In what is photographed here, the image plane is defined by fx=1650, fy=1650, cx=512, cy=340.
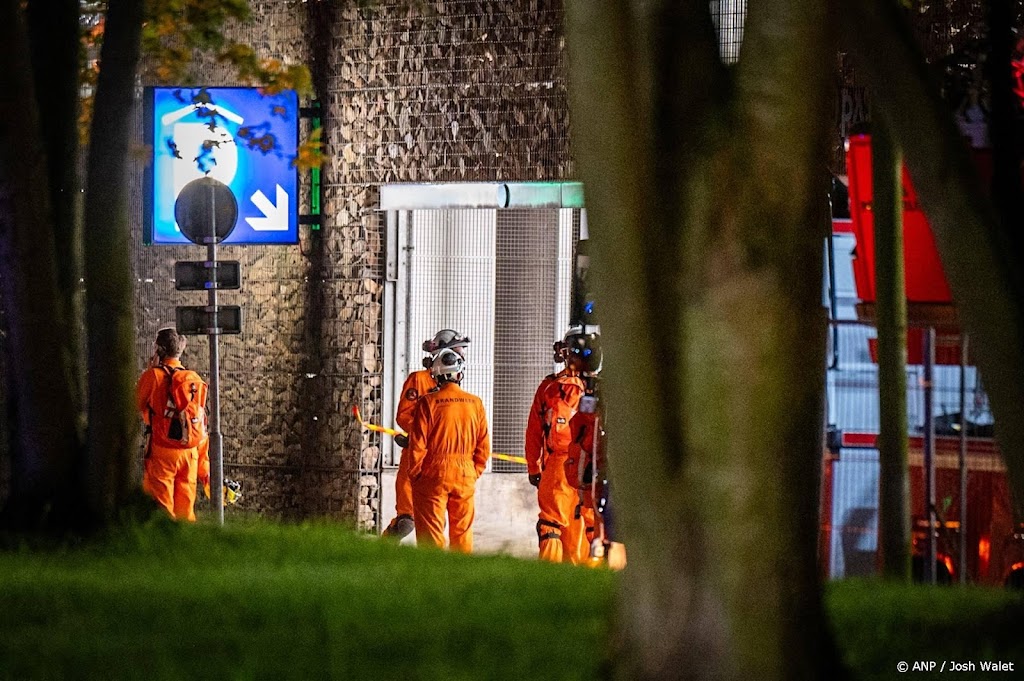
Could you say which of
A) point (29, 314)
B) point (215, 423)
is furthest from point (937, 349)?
point (215, 423)

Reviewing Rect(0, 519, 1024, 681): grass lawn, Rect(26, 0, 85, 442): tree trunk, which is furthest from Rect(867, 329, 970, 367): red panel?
Rect(26, 0, 85, 442): tree trunk

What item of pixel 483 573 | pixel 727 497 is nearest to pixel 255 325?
pixel 483 573

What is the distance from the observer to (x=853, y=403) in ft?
42.4

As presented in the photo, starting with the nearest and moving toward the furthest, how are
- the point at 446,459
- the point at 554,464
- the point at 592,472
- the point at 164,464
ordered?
1. the point at 592,472
2. the point at 446,459
3. the point at 554,464
4. the point at 164,464

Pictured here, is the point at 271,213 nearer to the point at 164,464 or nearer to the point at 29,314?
the point at 164,464

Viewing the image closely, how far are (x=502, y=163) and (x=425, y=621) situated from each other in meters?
11.6

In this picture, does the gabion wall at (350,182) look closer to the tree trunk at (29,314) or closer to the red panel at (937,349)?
the red panel at (937,349)

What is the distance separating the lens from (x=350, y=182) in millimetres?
19344

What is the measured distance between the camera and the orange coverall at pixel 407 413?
15.5m

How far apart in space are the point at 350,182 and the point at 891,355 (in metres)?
10.1

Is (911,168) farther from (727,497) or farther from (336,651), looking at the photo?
(336,651)

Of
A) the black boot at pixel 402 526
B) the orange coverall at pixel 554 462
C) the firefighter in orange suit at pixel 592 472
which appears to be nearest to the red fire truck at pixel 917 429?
the firefighter in orange suit at pixel 592 472

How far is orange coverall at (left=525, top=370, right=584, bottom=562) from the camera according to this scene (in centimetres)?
1502

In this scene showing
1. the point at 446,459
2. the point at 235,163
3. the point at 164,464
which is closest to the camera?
the point at 446,459
